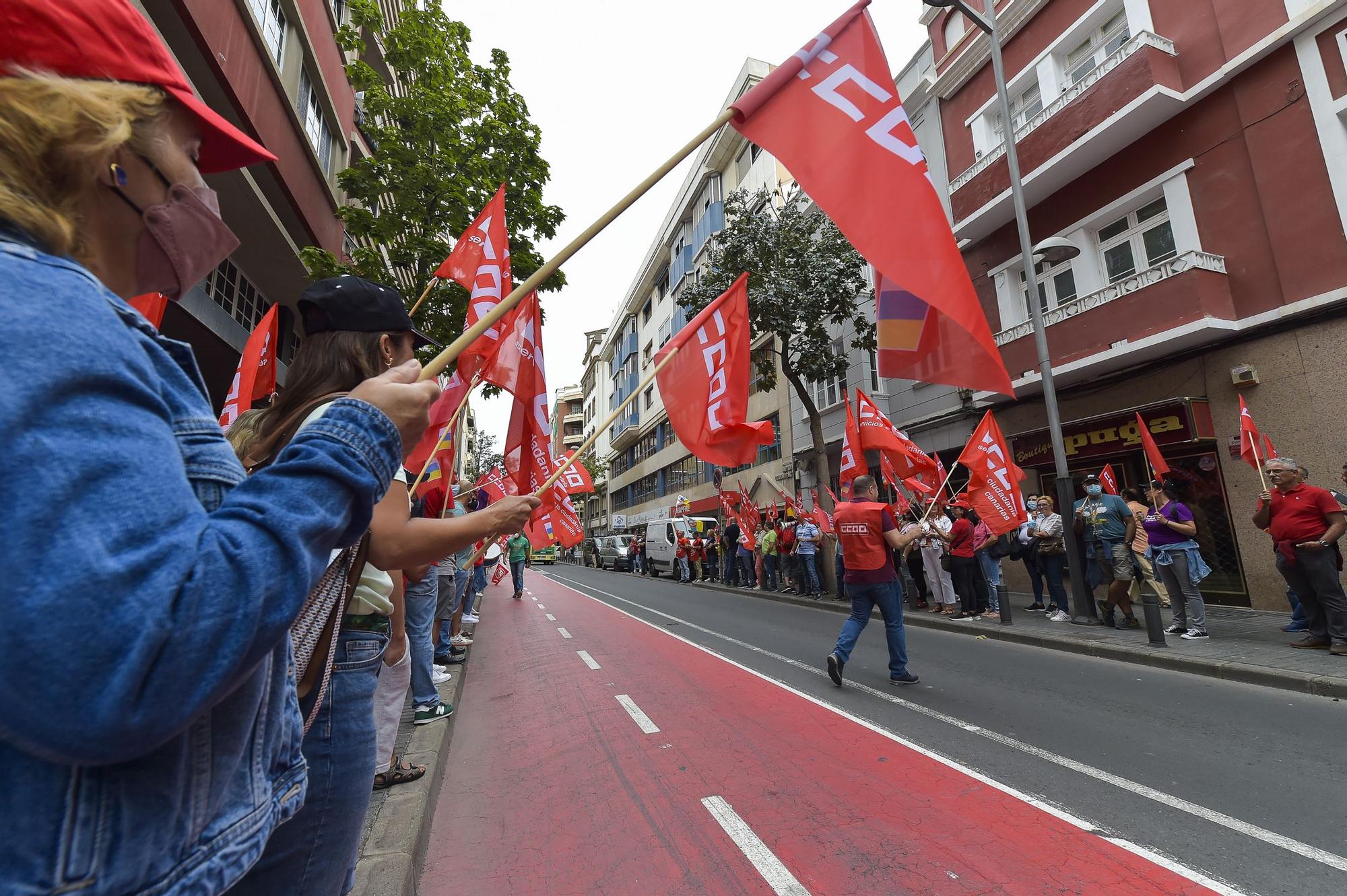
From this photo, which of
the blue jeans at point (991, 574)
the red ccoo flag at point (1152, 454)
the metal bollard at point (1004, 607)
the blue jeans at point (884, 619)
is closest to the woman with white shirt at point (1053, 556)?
the blue jeans at point (991, 574)

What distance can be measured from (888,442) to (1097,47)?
1026 cm

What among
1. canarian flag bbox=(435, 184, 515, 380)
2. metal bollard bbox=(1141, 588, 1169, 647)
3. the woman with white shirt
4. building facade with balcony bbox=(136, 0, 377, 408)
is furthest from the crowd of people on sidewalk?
the woman with white shirt

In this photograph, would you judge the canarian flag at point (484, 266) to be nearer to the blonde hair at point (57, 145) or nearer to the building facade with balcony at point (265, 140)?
the building facade with balcony at point (265, 140)

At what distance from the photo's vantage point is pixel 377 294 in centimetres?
177

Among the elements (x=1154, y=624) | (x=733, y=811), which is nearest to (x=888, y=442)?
(x=1154, y=624)

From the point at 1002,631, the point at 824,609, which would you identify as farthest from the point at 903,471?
the point at 824,609

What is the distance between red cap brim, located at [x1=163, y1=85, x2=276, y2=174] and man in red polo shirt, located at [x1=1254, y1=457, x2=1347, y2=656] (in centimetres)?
963

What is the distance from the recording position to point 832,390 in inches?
850

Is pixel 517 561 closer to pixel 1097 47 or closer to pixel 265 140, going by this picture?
pixel 265 140

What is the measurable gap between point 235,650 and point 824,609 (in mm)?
→ 14500

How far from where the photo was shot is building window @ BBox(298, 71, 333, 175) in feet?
40.9

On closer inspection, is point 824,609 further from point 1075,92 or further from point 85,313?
point 85,313

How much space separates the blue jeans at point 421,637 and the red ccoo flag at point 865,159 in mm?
4514

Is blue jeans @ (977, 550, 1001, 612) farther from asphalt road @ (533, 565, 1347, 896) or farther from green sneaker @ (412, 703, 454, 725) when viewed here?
green sneaker @ (412, 703, 454, 725)
